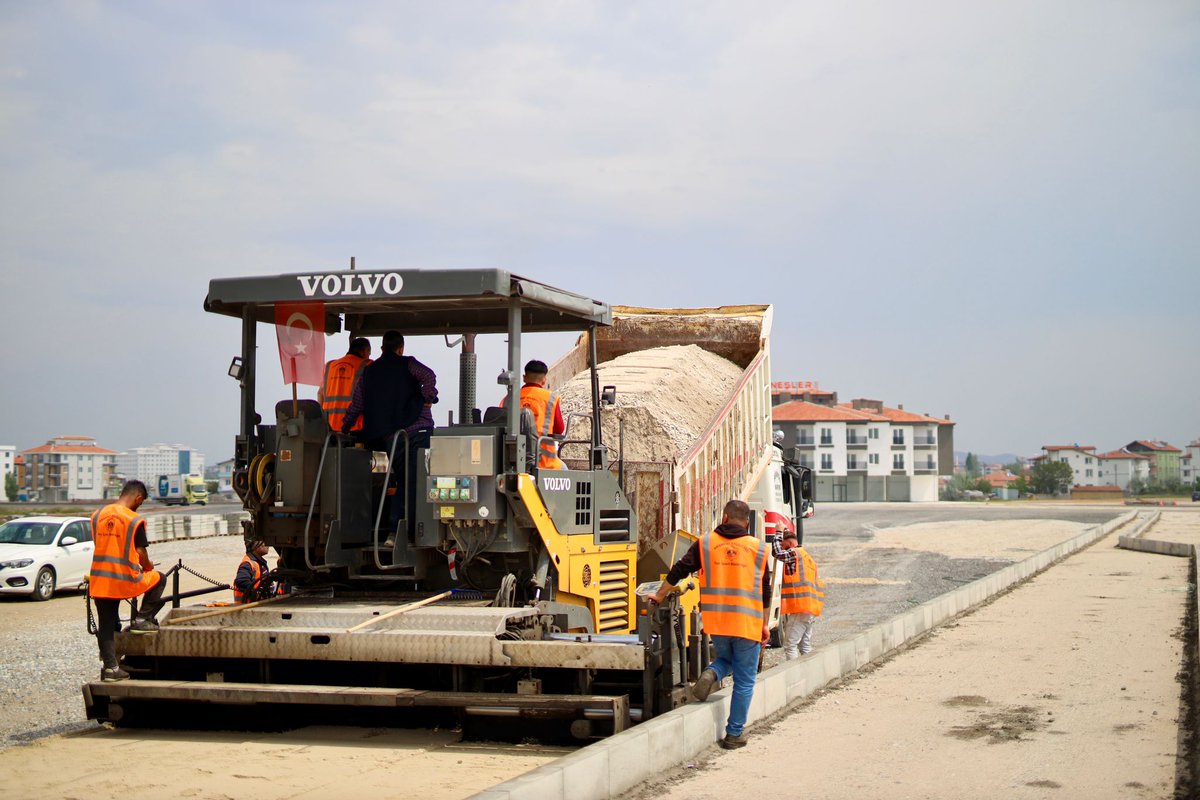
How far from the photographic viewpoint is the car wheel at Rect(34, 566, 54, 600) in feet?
60.7

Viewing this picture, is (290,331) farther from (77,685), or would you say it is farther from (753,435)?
(753,435)

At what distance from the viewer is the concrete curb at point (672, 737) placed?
5.68m

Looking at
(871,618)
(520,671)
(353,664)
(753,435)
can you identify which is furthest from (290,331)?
(871,618)

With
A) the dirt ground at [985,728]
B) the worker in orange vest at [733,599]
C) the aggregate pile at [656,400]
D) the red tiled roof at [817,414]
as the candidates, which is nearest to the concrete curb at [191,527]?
the aggregate pile at [656,400]

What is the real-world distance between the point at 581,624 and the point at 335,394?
2271mm

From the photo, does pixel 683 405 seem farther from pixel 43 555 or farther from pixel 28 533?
pixel 28 533

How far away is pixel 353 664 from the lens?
→ 302 inches

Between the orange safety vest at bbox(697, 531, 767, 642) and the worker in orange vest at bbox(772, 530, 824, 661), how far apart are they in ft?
11.9

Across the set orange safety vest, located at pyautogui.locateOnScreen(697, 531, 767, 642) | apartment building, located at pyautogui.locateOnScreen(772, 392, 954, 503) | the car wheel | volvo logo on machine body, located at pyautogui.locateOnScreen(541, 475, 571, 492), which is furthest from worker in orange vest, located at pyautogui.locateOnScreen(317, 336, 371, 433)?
apartment building, located at pyautogui.locateOnScreen(772, 392, 954, 503)

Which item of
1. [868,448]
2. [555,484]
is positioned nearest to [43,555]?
[555,484]

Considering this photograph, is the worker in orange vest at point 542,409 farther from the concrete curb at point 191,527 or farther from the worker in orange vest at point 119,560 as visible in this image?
the concrete curb at point 191,527

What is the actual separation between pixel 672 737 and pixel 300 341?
379 centimetres

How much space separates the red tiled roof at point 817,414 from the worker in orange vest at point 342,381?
110477 mm

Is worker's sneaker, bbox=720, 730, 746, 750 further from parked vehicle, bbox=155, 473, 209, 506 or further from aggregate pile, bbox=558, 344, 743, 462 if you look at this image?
parked vehicle, bbox=155, 473, 209, 506
